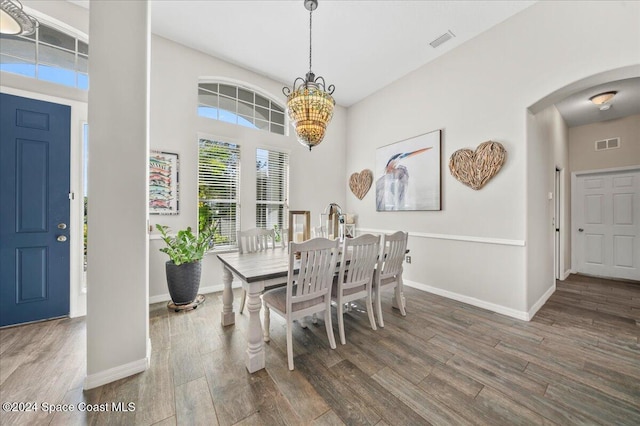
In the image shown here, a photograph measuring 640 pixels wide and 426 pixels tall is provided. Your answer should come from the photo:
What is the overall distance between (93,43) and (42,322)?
2881mm

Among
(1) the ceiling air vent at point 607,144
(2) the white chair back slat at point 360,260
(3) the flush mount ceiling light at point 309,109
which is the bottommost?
(2) the white chair back slat at point 360,260

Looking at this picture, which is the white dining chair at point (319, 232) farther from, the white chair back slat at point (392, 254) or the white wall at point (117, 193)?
the white wall at point (117, 193)

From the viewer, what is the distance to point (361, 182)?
4.93m

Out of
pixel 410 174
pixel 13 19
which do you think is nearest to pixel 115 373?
pixel 13 19

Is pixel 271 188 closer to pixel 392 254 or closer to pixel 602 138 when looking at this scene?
pixel 392 254

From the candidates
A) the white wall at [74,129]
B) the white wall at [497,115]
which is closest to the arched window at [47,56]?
the white wall at [74,129]

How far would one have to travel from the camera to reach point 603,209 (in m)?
4.61

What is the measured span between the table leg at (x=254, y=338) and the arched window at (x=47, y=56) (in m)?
2.90

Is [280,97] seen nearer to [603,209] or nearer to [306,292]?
[306,292]

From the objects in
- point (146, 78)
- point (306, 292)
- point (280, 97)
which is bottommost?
point (306, 292)

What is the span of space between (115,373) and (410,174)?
417 centimetres

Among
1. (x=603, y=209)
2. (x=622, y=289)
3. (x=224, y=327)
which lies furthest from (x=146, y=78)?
(x=603, y=209)

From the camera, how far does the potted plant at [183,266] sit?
286 centimetres

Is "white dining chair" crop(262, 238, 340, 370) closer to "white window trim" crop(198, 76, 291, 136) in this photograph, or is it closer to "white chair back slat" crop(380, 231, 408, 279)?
"white chair back slat" crop(380, 231, 408, 279)
